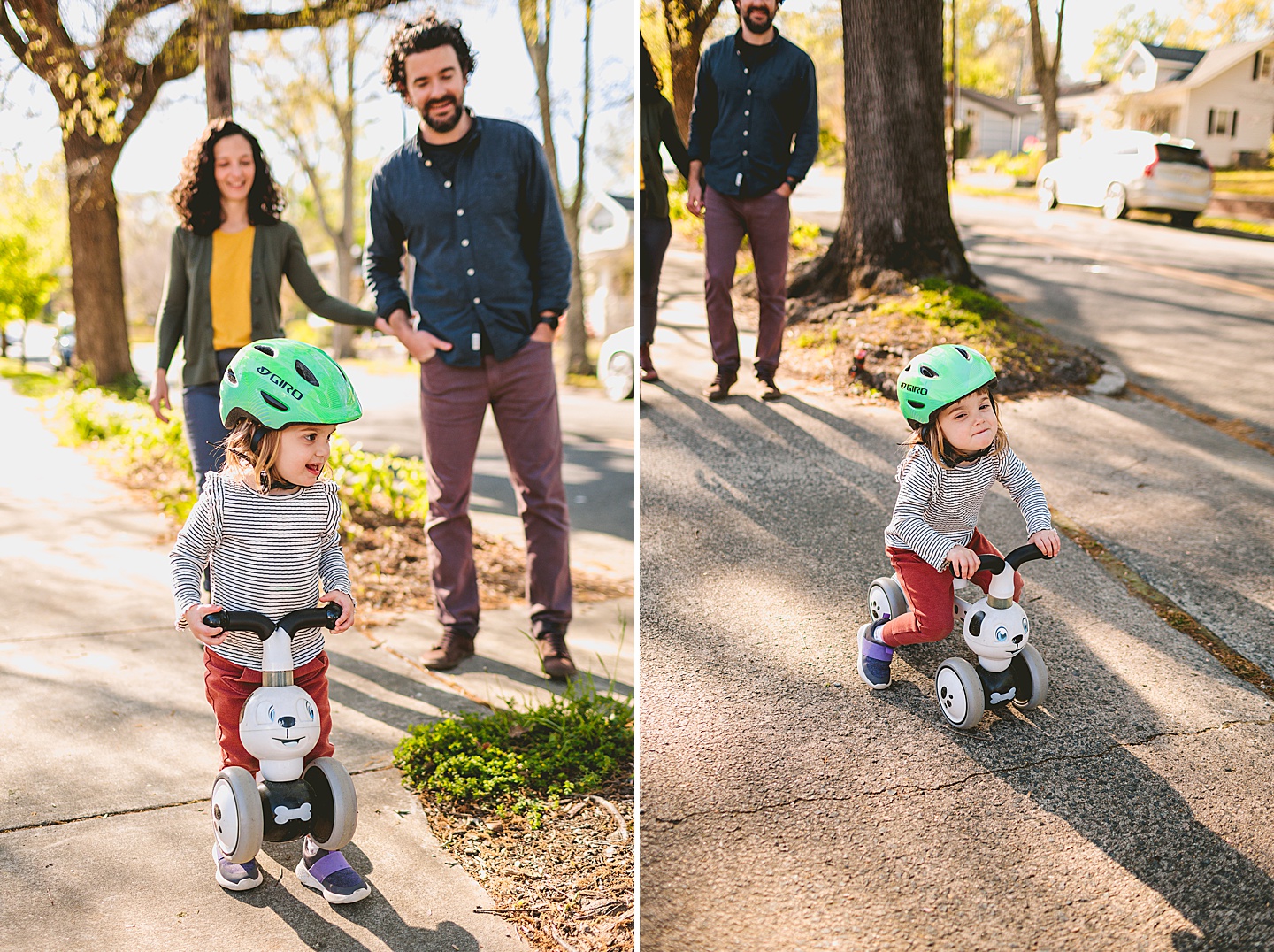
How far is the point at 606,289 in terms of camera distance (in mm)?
33781

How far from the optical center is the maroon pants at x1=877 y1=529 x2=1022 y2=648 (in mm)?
2787

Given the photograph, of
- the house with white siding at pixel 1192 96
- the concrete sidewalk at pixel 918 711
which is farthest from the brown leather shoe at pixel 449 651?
the house with white siding at pixel 1192 96

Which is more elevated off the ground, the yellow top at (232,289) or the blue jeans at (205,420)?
the yellow top at (232,289)

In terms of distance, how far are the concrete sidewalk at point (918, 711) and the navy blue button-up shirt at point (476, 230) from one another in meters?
0.53

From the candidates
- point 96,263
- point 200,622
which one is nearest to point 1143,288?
point 200,622

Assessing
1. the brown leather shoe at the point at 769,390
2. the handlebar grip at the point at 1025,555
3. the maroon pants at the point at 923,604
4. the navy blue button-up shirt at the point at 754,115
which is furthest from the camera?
the brown leather shoe at the point at 769,390

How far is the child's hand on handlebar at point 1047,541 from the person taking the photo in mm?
2510

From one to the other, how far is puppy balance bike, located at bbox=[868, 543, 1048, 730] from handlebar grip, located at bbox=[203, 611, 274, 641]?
165cm

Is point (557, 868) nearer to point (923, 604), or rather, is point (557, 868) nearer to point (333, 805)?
point (333, 805)

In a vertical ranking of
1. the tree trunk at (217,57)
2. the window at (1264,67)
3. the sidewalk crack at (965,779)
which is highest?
the tree trunk at (217,57)

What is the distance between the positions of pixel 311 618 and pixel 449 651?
1.53 metres

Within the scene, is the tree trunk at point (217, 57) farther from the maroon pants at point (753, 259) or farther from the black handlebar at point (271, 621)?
the black handlebar at point (271, 621)

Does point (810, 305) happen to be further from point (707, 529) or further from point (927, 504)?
point (927, 504)

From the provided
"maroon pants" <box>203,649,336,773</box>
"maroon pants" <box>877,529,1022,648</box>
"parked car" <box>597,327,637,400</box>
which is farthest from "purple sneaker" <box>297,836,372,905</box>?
"parked car" <box>597,327,637,400</box>
